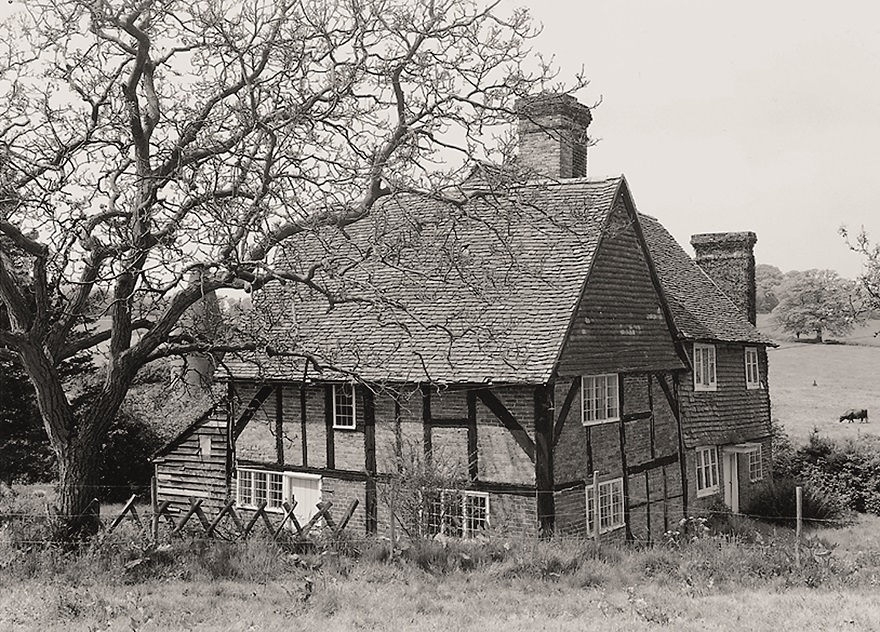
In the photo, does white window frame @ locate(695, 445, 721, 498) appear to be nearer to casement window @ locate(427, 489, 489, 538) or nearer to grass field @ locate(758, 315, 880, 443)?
grass field @ locate(758, 315, 880, 443)

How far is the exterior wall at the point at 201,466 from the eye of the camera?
2288cm

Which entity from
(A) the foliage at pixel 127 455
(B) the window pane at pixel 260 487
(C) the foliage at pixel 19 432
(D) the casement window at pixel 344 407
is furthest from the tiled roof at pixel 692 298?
(C) the foliage at pixel 19 432

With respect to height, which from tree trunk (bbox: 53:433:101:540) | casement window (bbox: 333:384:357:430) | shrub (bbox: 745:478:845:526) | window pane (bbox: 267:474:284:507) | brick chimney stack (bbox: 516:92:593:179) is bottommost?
shrub (bbox: 745:478:845:526)

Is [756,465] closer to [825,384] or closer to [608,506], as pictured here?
[608,506]

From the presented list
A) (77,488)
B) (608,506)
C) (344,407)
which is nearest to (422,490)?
(344,407)

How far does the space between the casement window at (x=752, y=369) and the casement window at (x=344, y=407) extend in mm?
14108

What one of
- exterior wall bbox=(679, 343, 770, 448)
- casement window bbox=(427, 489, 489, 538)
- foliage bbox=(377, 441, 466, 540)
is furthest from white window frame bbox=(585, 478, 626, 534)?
exterior wall bbox=(679, 343, 770, 448)

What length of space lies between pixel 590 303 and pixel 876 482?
1589cm

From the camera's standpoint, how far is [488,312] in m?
20.1

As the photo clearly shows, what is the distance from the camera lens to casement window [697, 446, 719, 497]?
25469 millimetres

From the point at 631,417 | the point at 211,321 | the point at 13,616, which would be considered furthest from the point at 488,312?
the point at 13,616

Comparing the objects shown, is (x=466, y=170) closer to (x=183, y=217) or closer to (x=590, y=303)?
(x=183, y=217)

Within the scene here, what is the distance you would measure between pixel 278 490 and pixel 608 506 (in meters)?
7.95

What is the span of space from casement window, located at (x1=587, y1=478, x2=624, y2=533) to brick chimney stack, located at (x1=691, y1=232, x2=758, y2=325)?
1227cm
